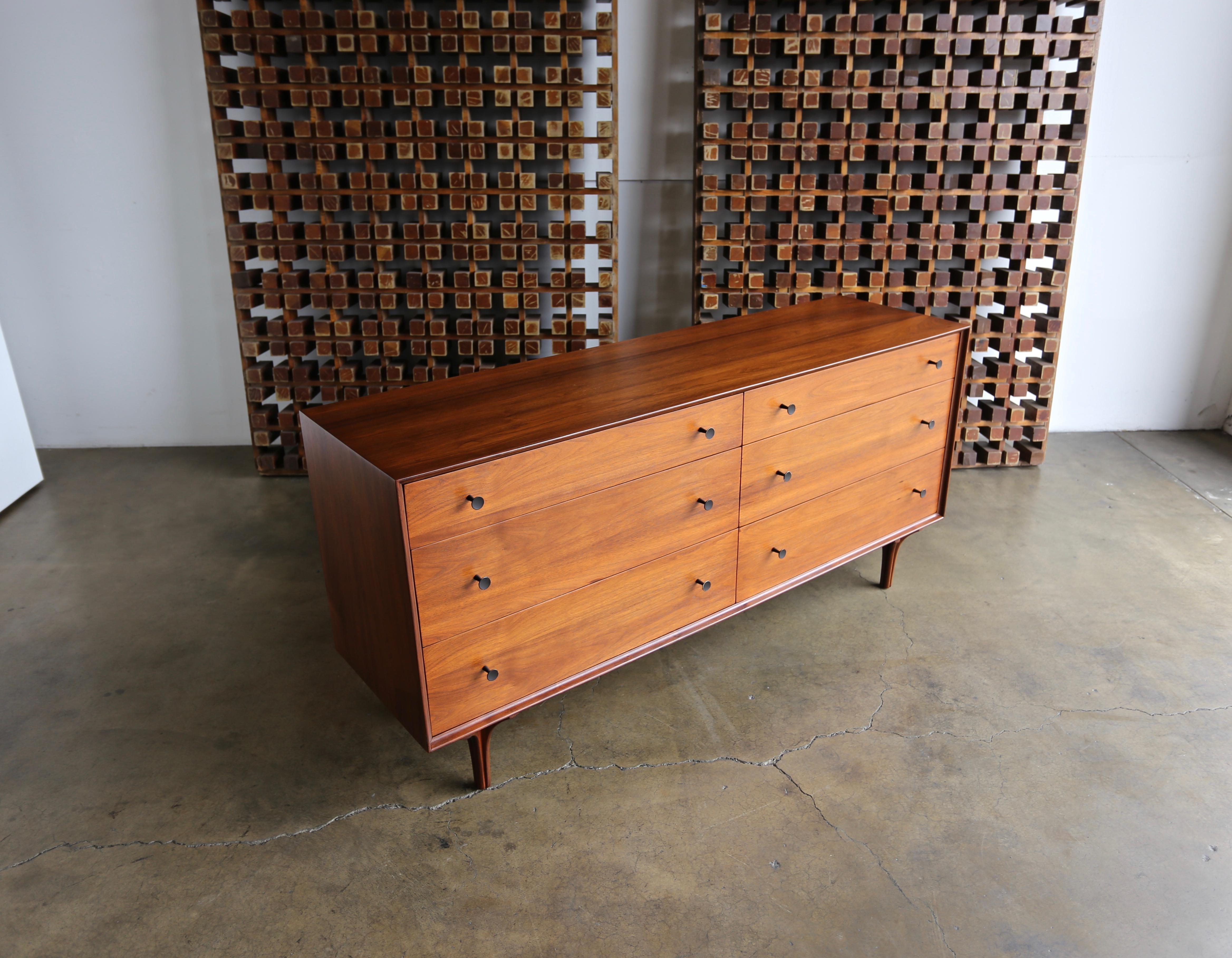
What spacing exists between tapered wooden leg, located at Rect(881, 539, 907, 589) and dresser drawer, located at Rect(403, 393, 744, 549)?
0.98 m

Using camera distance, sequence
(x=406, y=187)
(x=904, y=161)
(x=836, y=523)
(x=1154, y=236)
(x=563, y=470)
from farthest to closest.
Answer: (x=1154, y=236)
(x=904, y=161)
(x=406, y=187)
(x=836, y=523)
(x=563, y=470)

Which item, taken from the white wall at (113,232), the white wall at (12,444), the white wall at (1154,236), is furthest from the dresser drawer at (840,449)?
the white wall at (12,444)

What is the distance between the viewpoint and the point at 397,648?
6.47 ft

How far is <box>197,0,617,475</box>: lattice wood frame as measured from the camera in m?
3.32

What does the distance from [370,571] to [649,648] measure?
0.76 meters

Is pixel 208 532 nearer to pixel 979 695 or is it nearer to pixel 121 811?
pixel 121 811

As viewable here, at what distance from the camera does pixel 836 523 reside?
2662 millimetres

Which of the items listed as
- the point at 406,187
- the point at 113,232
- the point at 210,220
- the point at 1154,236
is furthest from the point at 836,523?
the point at 113,232

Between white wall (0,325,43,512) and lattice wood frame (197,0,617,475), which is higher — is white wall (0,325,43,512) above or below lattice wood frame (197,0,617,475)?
below

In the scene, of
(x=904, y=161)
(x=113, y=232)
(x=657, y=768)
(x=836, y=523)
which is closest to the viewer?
(x=657, y=768)

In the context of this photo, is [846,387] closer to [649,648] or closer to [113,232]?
[649,648]

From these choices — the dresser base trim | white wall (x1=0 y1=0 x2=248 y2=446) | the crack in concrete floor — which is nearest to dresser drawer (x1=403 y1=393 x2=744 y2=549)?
the dresser base trim

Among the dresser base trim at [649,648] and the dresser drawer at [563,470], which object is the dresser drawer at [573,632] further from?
the dresser drawer at [563,470]

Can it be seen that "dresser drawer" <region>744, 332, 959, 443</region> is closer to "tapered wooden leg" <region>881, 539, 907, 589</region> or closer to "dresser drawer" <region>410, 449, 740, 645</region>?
"dresser drawer" <region>410, 449, 740, 645</region>
